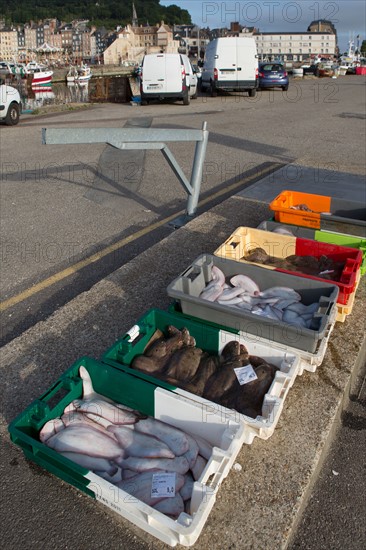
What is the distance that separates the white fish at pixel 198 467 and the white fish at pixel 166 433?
84 mm

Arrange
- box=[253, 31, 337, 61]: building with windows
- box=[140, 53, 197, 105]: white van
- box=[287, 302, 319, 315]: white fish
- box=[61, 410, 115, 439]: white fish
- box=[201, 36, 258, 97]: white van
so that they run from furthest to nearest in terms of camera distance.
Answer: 1. box=[253, 31, 337, 61]: building with windows
2. box=[201, 36, 258, 97]: white van
3. box=[140, 53, 197, 105]: white van
4. box=[287, 302, 319, 315]: white fish
5. box=[61, 410, 115, 439]: white fish

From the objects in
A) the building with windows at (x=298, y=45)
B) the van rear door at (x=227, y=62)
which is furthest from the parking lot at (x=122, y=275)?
the building with windows at (x=298, y=45)

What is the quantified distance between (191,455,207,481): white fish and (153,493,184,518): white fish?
0.18 metres

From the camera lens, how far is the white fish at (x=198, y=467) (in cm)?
236

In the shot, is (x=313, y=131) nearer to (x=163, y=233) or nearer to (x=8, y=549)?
(x=163, y=233)

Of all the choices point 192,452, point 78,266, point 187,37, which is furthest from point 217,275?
point 187,37

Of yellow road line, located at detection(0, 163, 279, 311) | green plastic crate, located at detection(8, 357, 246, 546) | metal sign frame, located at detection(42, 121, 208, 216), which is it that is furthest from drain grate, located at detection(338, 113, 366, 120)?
green plastic crate, located at detection(8, 357, 246, 546)

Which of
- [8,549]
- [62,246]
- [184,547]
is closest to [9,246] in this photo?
[62,246]

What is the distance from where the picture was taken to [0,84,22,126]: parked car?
48.7 ft

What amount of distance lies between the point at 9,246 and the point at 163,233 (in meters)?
1.88

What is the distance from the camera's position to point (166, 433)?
101 inches

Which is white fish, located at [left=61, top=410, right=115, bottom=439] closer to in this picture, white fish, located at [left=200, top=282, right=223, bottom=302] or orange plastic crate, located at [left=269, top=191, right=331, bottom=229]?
white fish, located at [left=200, top=282, right=223, bottom=302]

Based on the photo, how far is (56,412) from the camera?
2582 millimetres

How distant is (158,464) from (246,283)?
5.69 feet
